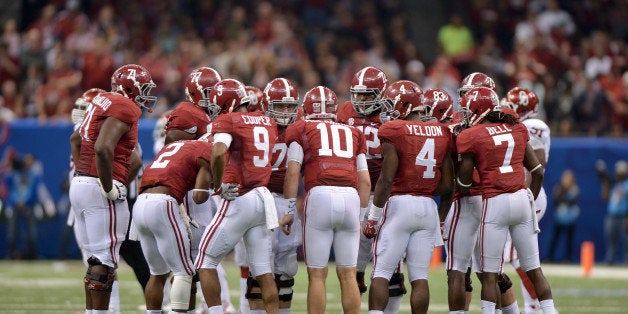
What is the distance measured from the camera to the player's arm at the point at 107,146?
8938mm

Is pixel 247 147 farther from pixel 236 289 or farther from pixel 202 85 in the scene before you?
pixel 236 289

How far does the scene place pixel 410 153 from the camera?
9031mm

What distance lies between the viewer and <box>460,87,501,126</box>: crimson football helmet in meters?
9.27

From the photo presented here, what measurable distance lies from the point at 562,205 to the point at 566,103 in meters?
2.04

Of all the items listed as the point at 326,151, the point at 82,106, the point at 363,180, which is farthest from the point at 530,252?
the point at 82,106

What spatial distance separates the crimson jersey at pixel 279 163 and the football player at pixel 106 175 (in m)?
1.16

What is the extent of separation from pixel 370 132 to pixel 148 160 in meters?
8.44

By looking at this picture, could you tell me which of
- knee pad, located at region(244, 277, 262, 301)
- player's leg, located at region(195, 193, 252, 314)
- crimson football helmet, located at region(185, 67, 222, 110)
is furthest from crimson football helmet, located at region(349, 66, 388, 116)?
knee pad, located at region(244, 277, 262, 301)

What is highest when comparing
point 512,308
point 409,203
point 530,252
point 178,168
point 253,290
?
point 178,168

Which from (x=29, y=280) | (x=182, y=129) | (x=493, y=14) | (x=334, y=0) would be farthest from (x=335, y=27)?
(x=182, y=129)

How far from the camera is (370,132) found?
9.85 meters

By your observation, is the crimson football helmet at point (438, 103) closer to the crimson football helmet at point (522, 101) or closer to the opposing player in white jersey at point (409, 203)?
the opposing player in white jersey at point (409, 203)

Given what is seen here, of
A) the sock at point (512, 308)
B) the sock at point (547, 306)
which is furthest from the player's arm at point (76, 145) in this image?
the sock at point (547, 306)

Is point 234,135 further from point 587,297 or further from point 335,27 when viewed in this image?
point 335,27
